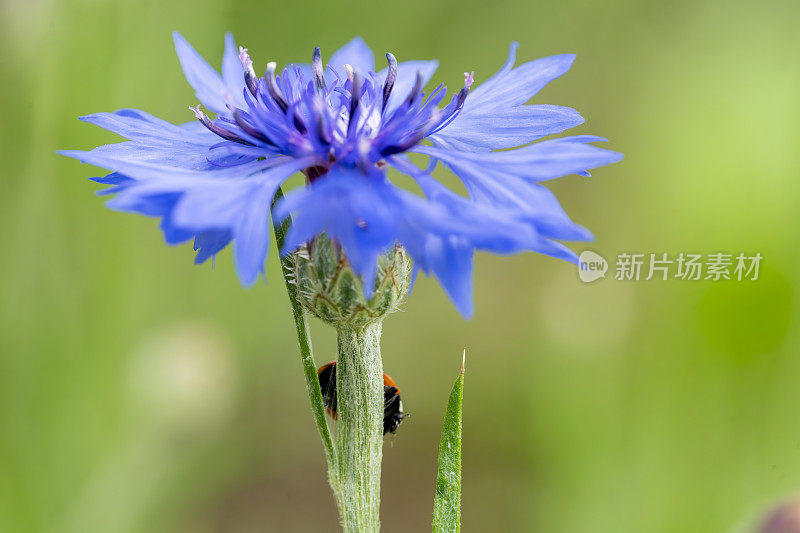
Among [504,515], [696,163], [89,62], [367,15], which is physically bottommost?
[504,515]

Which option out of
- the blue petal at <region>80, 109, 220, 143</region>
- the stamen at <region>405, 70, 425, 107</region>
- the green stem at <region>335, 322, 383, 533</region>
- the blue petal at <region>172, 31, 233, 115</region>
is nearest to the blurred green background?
the blue petal at <region>172, 31, 233, 115</region>

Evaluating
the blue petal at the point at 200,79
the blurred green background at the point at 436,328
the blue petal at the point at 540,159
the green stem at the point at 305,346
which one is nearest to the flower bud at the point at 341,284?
the green stem at the point at 305,346

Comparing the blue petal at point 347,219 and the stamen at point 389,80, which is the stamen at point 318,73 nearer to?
the stamen at point 389,80

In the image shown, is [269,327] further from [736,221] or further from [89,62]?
[736,221]

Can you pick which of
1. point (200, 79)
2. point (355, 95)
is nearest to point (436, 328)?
point (200, 79)

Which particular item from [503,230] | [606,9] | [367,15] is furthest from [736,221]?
[503,230]
